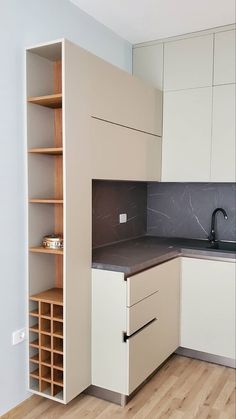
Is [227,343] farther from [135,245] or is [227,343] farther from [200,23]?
[200,23]

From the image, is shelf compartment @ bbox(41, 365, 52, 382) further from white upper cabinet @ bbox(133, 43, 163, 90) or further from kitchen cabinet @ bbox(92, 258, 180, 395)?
white upper cabinet @ bbox(133, 43, 163, 90)

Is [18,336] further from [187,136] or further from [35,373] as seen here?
[187,136]

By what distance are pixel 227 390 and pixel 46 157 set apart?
1.94 meters

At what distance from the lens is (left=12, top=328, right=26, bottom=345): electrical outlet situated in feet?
7.55

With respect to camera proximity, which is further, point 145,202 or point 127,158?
point 145,202

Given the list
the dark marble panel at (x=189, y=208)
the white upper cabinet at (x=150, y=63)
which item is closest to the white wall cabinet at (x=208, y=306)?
the dark marble panel at (x=189, y=208)

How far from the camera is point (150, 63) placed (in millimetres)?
3346

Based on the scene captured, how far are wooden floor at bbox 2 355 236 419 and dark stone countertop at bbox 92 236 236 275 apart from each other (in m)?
0.82

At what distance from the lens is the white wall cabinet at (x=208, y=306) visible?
2871 millimetres

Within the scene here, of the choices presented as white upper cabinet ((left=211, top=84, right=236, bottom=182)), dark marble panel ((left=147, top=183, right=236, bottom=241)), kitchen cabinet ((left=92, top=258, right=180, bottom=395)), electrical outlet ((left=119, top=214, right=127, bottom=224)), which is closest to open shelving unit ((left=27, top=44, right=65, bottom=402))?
kitchen cabinet ((left=92, top=258, right=180, bottom=395))

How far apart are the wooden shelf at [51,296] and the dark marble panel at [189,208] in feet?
4.86

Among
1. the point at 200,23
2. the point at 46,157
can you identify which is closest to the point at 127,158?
the point at 46,157

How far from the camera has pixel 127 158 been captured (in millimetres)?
2760

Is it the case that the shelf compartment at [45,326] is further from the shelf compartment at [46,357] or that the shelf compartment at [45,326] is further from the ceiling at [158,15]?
the ceiling at [158,15]
